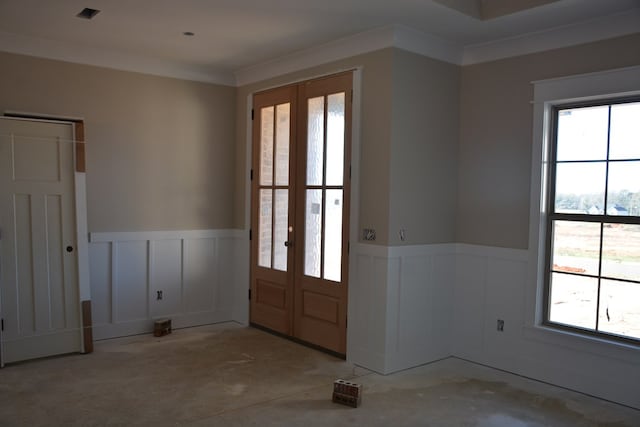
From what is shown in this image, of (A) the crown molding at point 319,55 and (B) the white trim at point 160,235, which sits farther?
(B) the white trim at point 160,235

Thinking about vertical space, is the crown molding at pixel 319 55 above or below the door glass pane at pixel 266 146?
above

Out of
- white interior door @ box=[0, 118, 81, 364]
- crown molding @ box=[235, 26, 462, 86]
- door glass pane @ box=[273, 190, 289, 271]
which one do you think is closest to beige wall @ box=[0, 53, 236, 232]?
white interior door @ box=[0, 118, 81, 364]

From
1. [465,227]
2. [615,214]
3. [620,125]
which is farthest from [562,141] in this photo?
[465,227]

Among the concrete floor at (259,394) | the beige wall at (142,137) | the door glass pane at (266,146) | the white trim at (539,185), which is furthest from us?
the door glass pane at (266,146)

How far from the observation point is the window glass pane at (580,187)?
382 centimetres

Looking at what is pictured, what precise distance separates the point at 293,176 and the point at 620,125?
9.01ft

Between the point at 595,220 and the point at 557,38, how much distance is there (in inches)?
55.7

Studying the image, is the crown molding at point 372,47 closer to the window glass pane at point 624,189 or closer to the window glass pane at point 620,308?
the window glass pane at point 624,189

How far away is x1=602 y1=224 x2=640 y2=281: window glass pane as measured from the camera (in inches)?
143

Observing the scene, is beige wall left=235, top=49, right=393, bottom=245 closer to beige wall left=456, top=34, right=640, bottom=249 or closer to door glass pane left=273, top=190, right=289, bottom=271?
beige wall left=456, top=34, right=640, bottom=249

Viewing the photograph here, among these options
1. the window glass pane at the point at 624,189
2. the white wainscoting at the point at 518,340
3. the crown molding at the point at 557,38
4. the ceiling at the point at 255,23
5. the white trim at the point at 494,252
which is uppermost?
the ceiling at the point at 255,23

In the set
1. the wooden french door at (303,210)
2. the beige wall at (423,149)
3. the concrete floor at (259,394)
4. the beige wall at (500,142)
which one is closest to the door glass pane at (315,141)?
the wooden french door at (303,210)

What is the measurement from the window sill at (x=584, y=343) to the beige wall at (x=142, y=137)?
3339 millimetres

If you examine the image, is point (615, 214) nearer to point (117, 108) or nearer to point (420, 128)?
point (420, 128)
